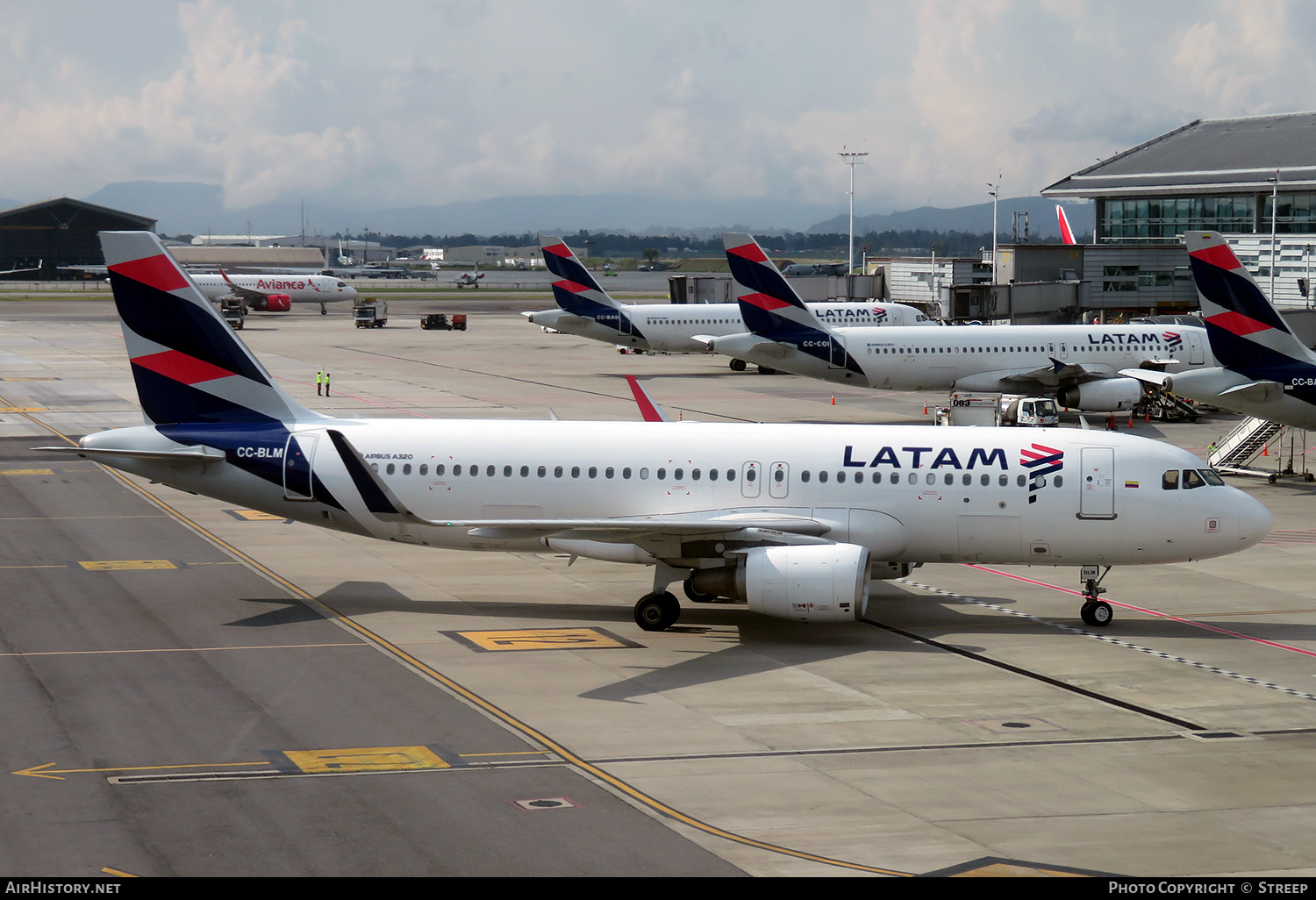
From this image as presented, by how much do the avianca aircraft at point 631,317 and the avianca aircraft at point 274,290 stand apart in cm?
6365

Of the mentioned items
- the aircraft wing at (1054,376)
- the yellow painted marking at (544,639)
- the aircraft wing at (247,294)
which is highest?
the aircraft wing at (247,294)

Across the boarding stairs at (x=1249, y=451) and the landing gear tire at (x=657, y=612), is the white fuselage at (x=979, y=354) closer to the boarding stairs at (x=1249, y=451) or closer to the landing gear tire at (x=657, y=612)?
the boarding stairs at (x=1249, y=451)

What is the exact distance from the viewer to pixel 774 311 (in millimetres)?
68750

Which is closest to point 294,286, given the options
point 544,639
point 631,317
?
point 631,317

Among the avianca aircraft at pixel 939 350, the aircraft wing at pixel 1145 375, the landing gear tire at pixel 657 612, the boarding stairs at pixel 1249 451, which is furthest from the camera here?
the avianca aircraft at pixel 939 350

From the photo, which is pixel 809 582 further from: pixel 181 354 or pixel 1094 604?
pixel 181 354

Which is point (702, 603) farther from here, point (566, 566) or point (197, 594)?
point (197, 594)

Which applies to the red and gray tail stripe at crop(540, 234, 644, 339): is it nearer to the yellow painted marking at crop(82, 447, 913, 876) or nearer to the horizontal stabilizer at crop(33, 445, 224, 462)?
the yellow painted marking at crop(82, 447, 913, 876)

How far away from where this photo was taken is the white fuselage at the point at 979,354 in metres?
67.6

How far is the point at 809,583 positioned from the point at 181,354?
51.0 ft

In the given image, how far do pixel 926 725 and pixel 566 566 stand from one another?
14789 millimetres

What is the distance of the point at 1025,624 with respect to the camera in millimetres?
30422

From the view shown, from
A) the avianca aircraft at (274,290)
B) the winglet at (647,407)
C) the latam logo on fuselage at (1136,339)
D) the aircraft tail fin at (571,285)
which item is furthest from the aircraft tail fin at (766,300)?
the avianca aircraft at (274,290)

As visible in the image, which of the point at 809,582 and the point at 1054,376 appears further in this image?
the point at 1054,376
